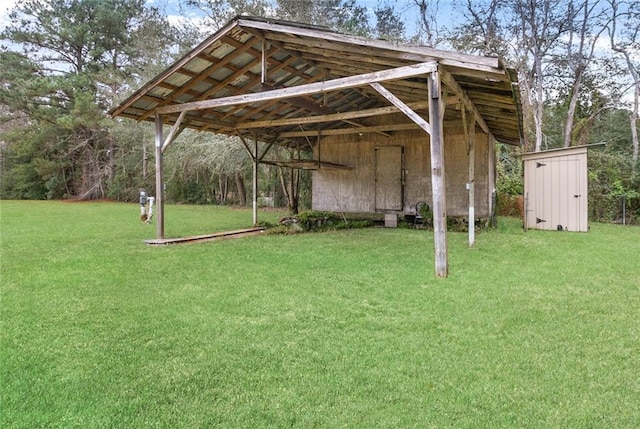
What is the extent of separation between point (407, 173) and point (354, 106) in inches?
88.3

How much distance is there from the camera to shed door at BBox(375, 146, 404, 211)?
10.0 m

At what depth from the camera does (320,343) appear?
2.58 m

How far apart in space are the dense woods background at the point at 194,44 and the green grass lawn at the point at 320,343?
7673 millimetres

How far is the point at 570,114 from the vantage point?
13742 mm

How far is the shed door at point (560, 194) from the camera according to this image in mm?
8352

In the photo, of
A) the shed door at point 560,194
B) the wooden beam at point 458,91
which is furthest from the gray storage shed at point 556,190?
the wooden beam at point 458,91

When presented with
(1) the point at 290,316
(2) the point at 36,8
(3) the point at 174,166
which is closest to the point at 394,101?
(1) the point at 290,316

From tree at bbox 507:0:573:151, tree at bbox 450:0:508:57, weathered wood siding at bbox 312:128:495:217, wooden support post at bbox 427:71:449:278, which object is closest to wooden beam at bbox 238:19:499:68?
wooden support post at bbox 427:71:449:278

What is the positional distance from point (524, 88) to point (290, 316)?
15.0 meters

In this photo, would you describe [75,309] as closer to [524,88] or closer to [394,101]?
[394,101]

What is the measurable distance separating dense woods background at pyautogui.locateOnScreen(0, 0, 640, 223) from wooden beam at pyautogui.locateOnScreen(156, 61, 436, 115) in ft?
17.4

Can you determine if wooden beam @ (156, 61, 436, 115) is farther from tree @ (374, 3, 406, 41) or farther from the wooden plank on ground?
tree @ (374, 3, 406, 41)

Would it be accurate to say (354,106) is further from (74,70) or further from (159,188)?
(74,70)

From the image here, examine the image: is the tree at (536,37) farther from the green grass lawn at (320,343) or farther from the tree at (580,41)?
the green grass lawn at (320,343)
